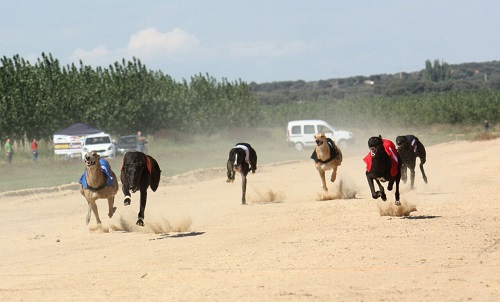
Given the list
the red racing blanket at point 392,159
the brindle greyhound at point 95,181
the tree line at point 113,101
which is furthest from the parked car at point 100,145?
the red racing blanket at point 392,159

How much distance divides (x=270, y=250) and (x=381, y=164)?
14.0 ft

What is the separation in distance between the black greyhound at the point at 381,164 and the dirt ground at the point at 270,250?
598 mm

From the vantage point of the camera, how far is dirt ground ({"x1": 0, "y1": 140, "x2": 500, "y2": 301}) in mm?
10750

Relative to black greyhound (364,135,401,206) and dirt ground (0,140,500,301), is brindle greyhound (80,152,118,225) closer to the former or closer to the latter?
dirt ground (0,140,500,301)

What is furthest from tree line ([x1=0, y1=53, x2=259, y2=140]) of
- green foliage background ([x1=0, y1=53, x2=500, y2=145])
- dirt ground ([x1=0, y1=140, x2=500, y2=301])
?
dirt ground ([x1=0, y1=140, x2=500, y2=301])

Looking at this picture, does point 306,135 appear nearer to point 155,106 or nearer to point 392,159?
point 155,106

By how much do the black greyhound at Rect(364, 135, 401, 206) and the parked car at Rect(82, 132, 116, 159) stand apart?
3426 cm

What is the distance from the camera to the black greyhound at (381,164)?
1745 cm

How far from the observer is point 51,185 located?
3272 cm

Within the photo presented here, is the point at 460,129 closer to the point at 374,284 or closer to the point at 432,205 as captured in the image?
the point at 432,205

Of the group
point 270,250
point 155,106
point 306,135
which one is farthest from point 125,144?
point 270,250

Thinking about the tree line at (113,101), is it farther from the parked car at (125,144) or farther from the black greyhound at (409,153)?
the black greyhound at (409,153)

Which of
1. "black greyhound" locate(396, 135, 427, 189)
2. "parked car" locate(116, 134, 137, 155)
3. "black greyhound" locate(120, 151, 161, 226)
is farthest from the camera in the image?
"parked car" locate(116, 134, 137, 155)

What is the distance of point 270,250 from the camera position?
552 inches
